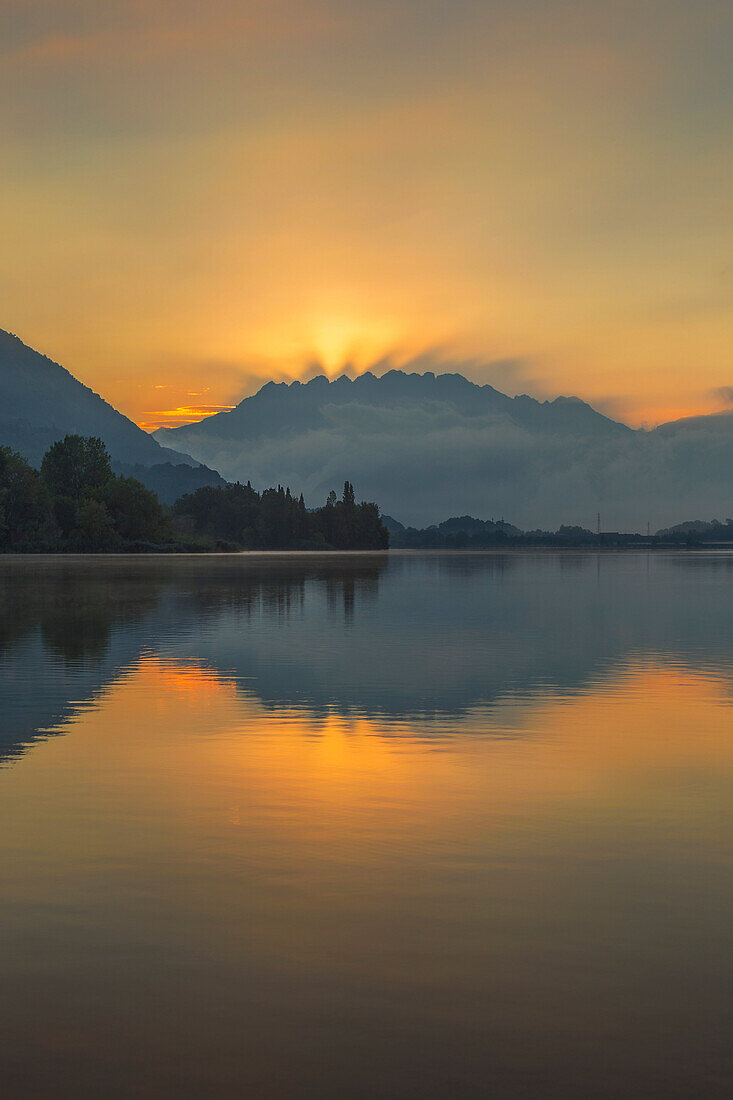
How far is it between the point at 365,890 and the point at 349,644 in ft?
101

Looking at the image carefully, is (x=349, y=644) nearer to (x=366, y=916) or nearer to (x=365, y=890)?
(x=365, y=890)

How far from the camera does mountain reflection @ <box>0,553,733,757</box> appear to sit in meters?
28.3

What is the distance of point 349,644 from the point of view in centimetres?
4300

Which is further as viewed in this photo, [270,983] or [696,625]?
[696,625]

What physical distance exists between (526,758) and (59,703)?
12.7 metres

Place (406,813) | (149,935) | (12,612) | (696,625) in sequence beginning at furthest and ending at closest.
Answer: (12,612) < (696,625) < (406,813) < (149,935)

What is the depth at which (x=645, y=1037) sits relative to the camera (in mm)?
8523

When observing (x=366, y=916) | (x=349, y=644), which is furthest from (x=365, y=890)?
(x=349, y=644)

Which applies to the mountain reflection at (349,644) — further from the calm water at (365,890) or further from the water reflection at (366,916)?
the water reflection at (366,916)

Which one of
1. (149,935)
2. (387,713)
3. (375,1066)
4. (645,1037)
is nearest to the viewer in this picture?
(375,1066)

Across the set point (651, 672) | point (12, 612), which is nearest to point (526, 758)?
point (651, 672)

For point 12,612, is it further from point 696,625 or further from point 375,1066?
point 375,1066

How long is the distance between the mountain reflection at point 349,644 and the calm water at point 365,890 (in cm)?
45

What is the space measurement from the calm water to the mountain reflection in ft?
1.47
